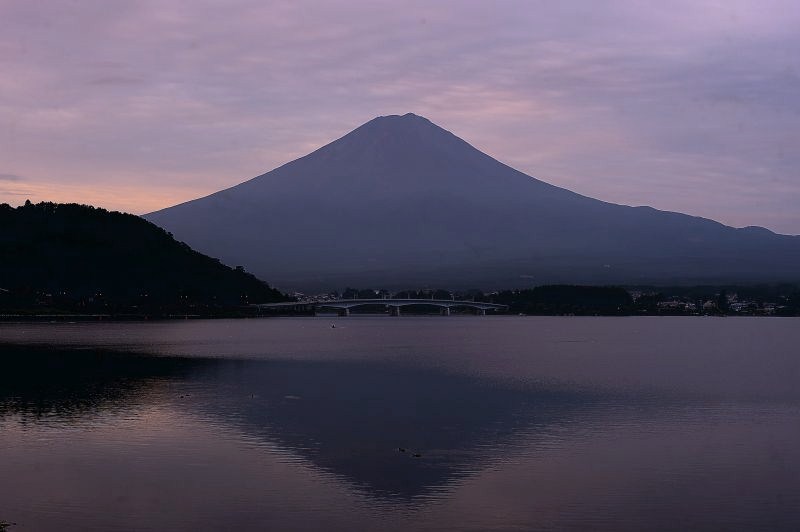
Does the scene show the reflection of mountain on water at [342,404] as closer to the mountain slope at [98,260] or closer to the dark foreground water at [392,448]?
the dark foreground water at [392,448]

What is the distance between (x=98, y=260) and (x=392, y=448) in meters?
133

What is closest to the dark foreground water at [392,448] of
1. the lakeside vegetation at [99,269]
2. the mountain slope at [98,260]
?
the lakeside vegetation at [99,269]

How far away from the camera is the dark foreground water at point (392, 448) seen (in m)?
20.1

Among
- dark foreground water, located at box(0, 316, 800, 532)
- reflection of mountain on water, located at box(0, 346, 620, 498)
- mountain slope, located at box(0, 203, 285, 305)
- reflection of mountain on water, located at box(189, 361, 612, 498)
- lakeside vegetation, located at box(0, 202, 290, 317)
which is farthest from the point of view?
mountain slope, located at box(0, 203, 285, 305)

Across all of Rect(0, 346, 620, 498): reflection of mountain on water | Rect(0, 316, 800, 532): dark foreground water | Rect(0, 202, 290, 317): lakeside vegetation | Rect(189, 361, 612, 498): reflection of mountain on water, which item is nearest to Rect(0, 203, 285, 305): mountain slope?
Rect(0, 202, 290, 317): lakeside vegetation

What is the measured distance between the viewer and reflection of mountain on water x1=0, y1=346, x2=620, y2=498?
25672 mm

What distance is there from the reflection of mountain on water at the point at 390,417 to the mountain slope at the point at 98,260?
101 meters

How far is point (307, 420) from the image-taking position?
33.0 m

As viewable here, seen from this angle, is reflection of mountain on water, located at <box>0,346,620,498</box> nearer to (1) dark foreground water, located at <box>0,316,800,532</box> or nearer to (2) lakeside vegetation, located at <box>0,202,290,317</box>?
(1) dark foreground water, located at <box>0,316,800,532</box>

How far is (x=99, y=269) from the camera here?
495ft

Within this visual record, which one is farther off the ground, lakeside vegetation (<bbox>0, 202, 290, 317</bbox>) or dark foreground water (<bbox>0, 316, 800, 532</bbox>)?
lakeside vegetation (<bbox>0, 202, 290, 317</bbox>)

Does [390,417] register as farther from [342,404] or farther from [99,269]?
[99,269]

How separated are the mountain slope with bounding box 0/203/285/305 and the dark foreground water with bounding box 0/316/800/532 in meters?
94.5

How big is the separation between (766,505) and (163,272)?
467 feet
